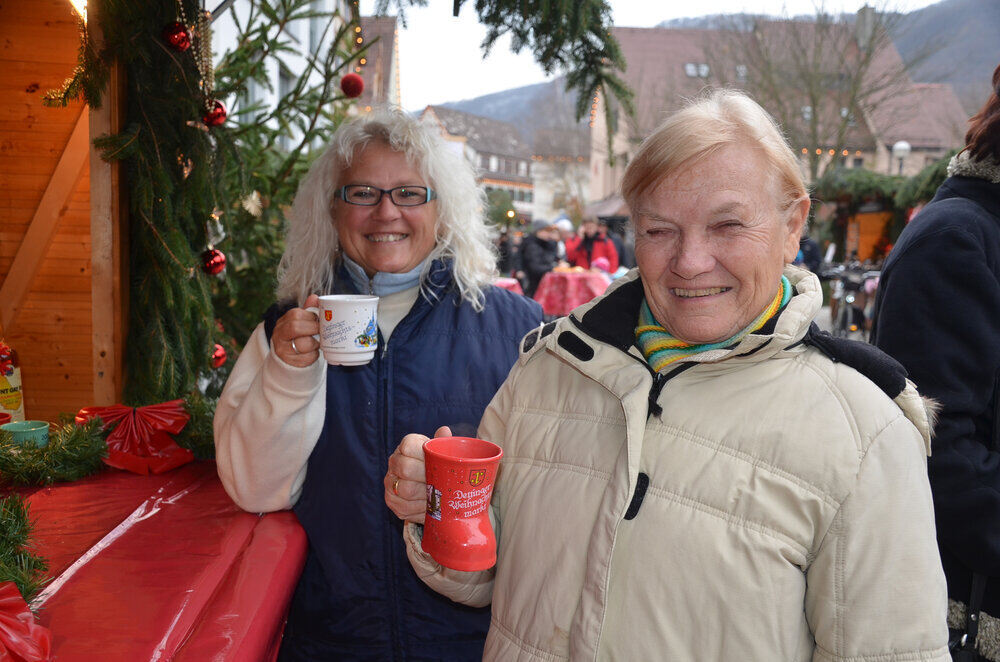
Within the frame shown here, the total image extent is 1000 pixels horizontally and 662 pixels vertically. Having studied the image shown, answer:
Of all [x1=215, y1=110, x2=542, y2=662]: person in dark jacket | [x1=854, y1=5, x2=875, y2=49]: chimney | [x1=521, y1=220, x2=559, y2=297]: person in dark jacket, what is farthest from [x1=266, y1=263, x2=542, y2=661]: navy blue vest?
[x1=854, y1=5, x2=875, y2=49]: chimney

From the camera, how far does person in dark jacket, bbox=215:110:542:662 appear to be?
2041 mm

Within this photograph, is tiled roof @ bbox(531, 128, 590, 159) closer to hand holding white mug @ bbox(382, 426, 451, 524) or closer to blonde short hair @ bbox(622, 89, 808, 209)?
blonde short hair @ bbox(622, 89, 808, 209)

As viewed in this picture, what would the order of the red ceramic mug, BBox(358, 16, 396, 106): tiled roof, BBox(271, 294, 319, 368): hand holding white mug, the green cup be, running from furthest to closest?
BBox(358, 16, 396, 106): tiled roof, the green cup, BBox(271, 294, 319, 368): hand holding white mug, the red ceramic mug

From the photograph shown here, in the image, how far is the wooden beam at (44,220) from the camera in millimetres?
3273

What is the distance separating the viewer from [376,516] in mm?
2082

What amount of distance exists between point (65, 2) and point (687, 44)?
1699 inches

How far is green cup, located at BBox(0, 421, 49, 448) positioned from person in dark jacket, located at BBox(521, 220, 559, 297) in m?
11.7

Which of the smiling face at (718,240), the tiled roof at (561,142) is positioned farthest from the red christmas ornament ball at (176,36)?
the tiled roof at (561,142)

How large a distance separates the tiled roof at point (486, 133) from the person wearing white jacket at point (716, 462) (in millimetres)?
55651

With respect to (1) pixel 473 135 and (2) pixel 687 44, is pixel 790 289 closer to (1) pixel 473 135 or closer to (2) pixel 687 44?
(2) pixel 687 44

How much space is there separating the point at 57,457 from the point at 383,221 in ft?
4.18

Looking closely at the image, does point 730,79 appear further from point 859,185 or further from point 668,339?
point 668,339

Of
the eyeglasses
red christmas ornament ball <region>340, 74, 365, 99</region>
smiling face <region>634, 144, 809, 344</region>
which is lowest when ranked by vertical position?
smiling face <region>634, 144, 809, 344</region>

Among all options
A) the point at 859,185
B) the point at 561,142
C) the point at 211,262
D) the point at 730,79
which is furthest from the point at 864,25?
the point at 561,142
